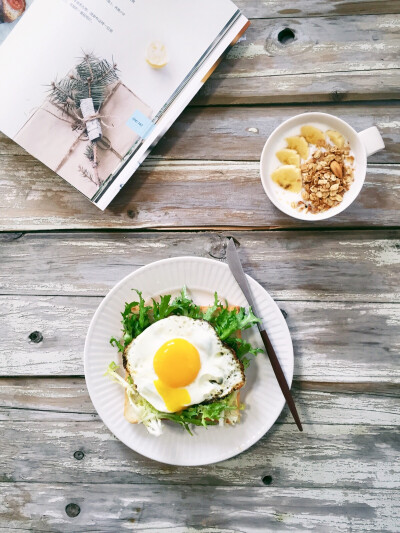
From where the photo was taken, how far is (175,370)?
3.61 ft

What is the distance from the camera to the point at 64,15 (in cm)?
121

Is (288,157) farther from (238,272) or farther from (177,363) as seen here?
(177,363)

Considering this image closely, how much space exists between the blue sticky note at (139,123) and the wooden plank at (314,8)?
38cm

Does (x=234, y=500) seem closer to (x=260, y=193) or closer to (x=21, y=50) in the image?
(x=260, y=193)

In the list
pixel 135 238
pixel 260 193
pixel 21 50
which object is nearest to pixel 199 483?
pixel 135 238

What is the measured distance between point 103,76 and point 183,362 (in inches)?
29.2

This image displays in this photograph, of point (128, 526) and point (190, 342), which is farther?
point (128, 526)

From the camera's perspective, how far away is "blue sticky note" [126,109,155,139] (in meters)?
1.24

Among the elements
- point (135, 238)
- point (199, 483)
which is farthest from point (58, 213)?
point (199, 483)

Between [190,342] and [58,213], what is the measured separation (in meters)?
0.51

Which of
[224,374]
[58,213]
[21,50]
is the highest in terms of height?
[21,50]

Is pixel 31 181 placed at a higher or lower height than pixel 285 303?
higher

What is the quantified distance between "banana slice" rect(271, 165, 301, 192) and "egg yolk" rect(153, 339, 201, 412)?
18.2 inches

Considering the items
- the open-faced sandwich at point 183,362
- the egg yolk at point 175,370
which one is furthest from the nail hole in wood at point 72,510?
the egg yolk at point 175,370
